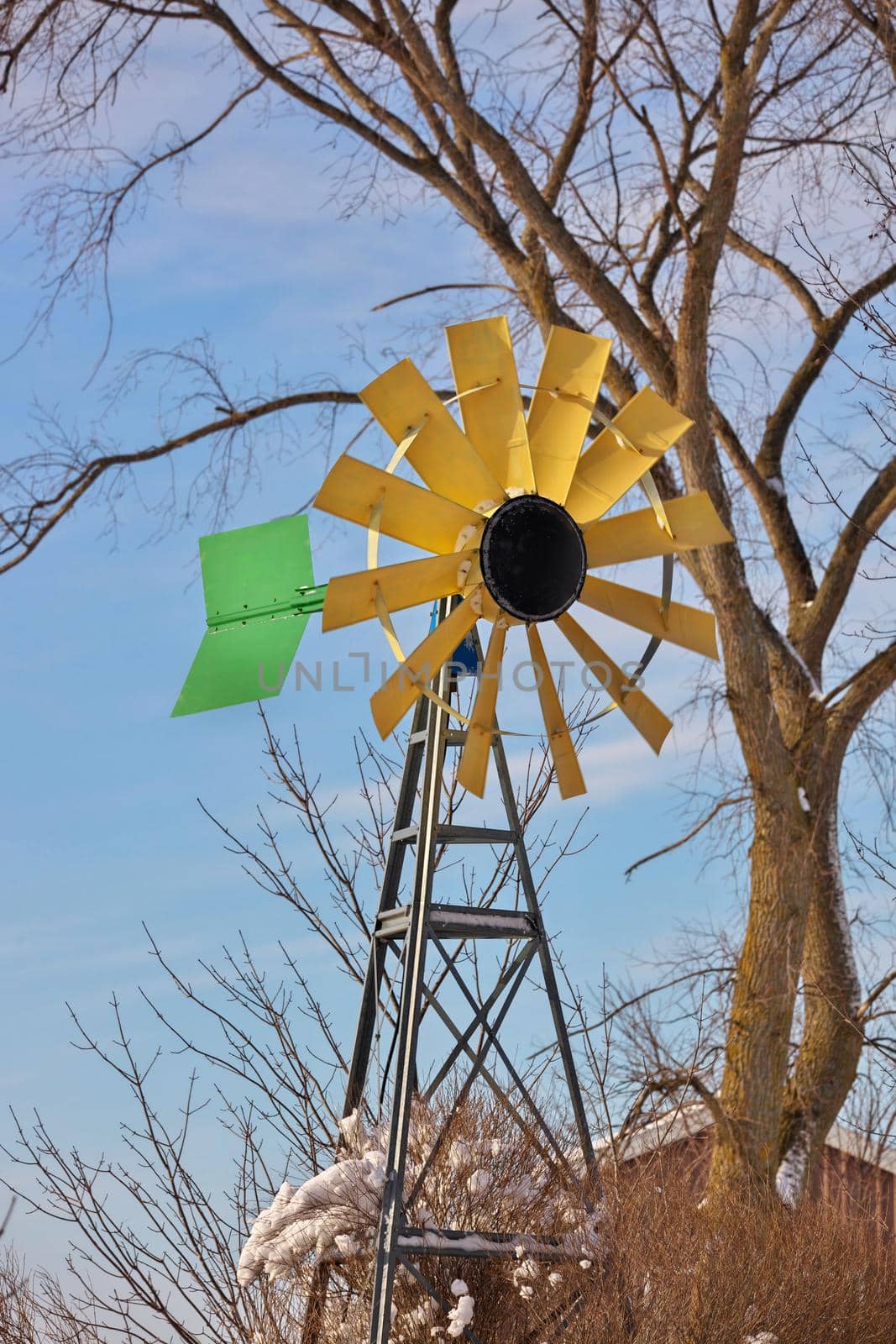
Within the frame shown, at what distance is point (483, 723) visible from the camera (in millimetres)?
4461

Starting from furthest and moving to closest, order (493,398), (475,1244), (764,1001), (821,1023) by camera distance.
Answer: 1. (821,1023)
2. (764,1001)
3. (493,398)
4. (475,1244)

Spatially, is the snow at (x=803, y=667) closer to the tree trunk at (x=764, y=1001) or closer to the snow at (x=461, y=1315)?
the tree trunk at (x=764, y=1001)

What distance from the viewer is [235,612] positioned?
4.61m

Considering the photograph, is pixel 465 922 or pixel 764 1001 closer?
pixel 465 922

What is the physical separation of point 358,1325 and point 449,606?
2369 mm

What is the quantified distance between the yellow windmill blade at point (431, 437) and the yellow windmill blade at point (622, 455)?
318 millimetres

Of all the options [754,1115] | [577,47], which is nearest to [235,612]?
[754,1115]

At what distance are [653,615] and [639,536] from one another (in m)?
0.28

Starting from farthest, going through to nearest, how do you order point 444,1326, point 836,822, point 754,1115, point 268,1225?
point 836,822 < point 754,1115 < point 268,1225 < point 444,1326

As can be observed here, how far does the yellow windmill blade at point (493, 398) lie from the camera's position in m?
4.30

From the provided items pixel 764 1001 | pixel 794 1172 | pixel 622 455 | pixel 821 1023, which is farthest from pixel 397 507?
pixel 821 1023

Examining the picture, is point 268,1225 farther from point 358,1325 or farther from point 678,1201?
point 678,1201

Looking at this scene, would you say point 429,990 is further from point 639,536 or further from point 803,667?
point 803,667

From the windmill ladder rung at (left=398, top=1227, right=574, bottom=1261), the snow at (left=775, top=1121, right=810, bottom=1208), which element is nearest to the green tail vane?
the windmill ladder rung at (left=398, top=1227, right=574, bottom=1261)
